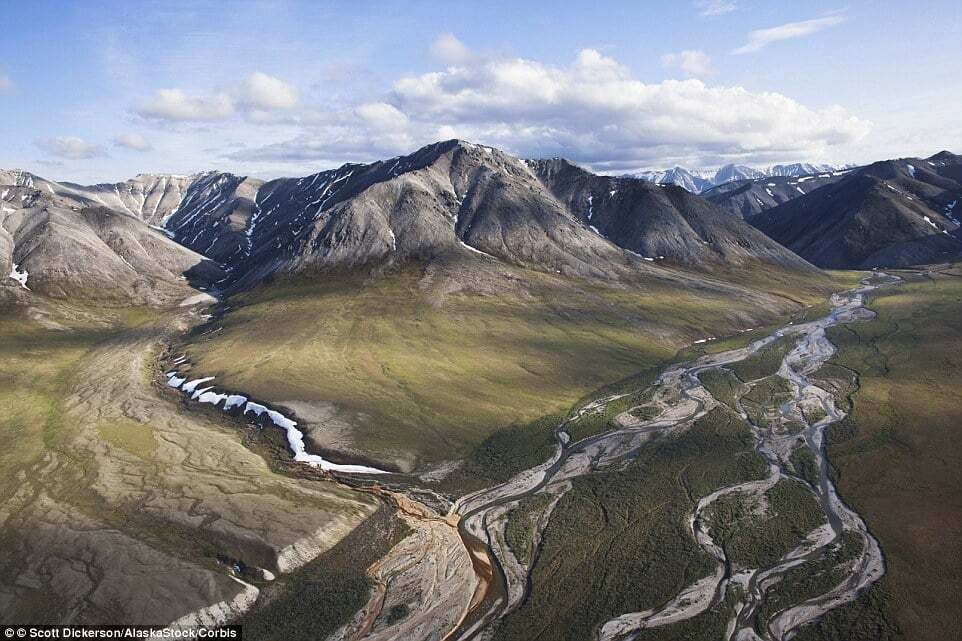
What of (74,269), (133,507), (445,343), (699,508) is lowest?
(699,508)

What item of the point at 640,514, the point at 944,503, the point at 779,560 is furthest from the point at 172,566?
the point at 944,503

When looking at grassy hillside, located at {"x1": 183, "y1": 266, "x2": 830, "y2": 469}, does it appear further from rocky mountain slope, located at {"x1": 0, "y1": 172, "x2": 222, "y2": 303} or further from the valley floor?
rocky mountain slope, located at {"x1": 0, "y1": 172, "x2": 222, "y2": 303}

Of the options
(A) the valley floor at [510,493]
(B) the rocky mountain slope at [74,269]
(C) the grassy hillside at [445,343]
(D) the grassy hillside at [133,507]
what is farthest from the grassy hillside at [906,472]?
(B) the rocky mountain slope at [74,269]

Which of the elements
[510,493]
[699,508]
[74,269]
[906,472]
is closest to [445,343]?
[510,493]

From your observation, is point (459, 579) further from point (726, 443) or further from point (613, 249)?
point (613, 249)

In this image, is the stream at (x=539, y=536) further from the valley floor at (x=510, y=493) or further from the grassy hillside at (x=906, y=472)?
the grassy hillside at (x=906, y=472)

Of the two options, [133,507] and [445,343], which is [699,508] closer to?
[133,507]

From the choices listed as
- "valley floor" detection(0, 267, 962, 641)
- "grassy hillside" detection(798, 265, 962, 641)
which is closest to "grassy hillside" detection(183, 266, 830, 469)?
"valley floor" detection(0, 267, 962, 641)
